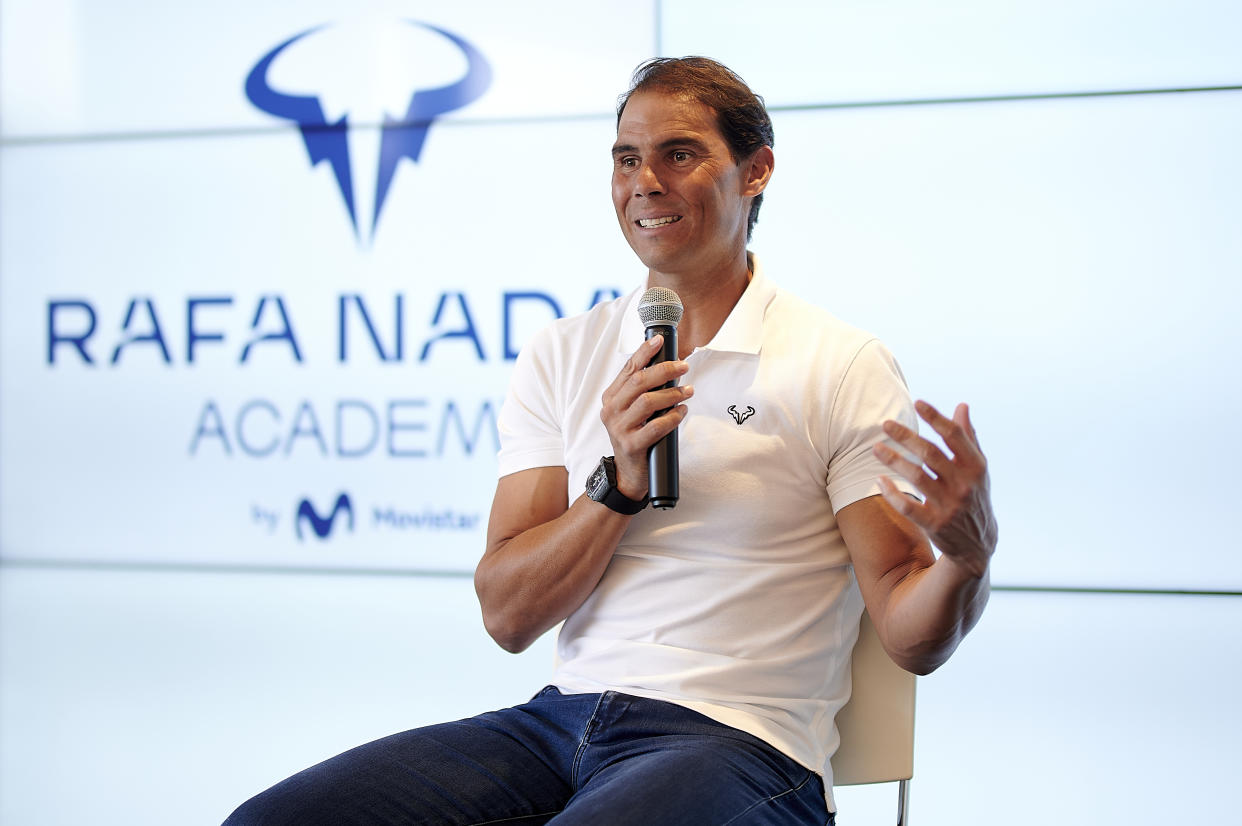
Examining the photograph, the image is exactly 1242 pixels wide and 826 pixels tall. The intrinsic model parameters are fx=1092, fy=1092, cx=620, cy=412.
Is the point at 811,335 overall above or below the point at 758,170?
below

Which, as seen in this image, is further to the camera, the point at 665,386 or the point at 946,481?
the point at 665,386

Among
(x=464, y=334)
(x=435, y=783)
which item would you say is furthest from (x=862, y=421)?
(x=464, y=334)

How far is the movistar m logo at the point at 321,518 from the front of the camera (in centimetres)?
360

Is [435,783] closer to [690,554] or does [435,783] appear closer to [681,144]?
[690,554]

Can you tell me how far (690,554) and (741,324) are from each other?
35 centimetres

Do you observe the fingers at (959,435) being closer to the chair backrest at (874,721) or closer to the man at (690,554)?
the man at (690,554)

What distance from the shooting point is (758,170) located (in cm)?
179

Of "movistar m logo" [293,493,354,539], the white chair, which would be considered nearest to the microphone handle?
the white chair

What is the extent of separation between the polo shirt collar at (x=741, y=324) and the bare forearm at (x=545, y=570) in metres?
0.30

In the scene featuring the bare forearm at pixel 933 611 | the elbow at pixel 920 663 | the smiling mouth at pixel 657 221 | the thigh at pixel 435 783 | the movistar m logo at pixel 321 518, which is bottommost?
the thigh at pixel 435 783

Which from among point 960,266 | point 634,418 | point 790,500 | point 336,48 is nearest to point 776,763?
point 790,500

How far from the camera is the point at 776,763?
1.41m

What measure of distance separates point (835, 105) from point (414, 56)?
4.50 ft

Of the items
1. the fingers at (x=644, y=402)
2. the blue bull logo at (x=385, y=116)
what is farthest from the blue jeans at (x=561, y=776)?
the blue bull logo at (x=385, y=116)
